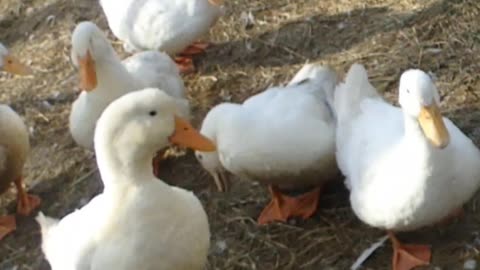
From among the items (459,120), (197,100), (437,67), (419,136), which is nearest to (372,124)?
(419,136)

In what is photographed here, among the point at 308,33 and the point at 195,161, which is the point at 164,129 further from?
the point at 308,33

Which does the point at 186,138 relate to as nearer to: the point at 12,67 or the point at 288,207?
the point at 288,207

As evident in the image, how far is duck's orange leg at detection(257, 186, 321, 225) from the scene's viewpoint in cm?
436

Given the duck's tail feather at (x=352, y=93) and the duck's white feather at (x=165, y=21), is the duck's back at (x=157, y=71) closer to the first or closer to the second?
the duck's white feather at (x=165, y=21)

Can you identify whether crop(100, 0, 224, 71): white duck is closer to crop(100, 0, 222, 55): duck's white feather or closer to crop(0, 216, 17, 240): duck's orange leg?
crop(100, 0, 222, 55): duck's white feather

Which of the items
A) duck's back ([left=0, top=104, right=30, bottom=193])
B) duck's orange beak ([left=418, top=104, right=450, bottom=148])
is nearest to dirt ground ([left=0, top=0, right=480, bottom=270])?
duck's back ([left=0, top=104, right=30, bottom=193])

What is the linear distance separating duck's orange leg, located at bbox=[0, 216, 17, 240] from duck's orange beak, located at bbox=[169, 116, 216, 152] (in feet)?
4.77

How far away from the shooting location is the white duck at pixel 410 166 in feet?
11.6

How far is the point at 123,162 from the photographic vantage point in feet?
11.5

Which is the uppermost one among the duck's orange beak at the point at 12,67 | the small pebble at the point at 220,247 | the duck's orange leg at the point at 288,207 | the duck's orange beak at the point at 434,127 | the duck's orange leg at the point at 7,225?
the duck's orange beak at the point at 434,127

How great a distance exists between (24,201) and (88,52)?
0.87 meters

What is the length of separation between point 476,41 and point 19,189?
8.28 feet

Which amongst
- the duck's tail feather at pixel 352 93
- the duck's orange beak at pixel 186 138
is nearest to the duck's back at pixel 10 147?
the duck's orange beak at pixel 186 138

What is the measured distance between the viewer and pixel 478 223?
405cm
